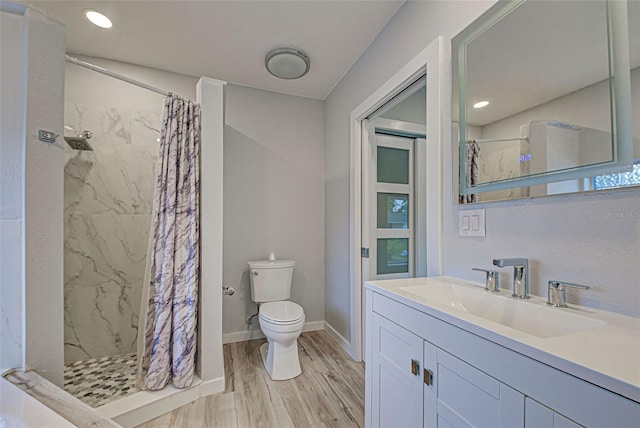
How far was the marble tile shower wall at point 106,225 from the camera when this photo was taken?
202 centimetres

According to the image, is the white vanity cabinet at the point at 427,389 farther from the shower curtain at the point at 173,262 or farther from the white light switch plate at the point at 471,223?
the shower curtain at the point at 173,262

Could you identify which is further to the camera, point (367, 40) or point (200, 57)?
point (200, 57)

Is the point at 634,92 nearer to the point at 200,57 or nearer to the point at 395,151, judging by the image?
the point at 395,151

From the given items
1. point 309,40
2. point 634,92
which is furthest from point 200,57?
point 634,92

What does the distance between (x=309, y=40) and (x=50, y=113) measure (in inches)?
63.7

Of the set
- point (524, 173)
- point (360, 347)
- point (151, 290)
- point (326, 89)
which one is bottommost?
point (360, 347)

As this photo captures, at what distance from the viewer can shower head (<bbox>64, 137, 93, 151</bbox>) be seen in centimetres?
187

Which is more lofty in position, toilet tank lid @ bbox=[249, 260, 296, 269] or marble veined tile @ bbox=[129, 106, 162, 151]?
marble veined tile @ bbox=[129, 106, 162, 151]

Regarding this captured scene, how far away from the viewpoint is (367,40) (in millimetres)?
1977

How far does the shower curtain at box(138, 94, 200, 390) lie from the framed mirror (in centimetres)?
160

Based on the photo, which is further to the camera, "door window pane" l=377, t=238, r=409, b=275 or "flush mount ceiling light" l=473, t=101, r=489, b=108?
"door window pane" l=377, t=238, r=409, b=275

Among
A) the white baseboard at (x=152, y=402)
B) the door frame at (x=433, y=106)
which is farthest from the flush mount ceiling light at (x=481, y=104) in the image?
the white baseboard at (x=152, y=402)

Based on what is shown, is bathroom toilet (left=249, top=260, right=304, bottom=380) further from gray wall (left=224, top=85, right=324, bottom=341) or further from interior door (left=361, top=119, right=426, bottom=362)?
interior door (left=361, top=119, right=426, bottom=362)

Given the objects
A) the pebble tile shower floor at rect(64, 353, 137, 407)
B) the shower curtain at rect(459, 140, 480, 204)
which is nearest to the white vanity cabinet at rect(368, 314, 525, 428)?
the shower curtain at rect(459, 140, 480, 204)
